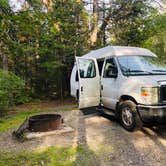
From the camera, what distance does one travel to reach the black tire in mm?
5461

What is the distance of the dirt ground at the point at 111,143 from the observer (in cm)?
407

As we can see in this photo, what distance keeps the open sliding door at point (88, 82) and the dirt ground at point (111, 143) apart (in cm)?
84

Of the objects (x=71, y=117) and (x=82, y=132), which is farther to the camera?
(x=71, y=117)

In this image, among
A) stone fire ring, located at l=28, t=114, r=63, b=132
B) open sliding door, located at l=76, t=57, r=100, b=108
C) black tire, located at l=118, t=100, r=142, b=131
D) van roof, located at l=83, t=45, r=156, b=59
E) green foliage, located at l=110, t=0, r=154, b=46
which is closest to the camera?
black tire, located at l=118, t=100, r=142, b=131

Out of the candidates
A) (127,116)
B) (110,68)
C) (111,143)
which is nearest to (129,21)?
(110,68)

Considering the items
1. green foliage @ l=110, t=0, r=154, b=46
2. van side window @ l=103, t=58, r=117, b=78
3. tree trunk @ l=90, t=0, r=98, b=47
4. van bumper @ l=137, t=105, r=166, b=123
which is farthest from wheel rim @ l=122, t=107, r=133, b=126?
green foliage @ l=110, t=0, r=154, b=46

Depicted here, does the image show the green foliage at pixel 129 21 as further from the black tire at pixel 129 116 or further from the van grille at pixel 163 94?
the van grille at pixel 163 94

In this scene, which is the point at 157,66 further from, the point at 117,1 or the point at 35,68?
the point at 35,68

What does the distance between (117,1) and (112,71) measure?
26.7ft

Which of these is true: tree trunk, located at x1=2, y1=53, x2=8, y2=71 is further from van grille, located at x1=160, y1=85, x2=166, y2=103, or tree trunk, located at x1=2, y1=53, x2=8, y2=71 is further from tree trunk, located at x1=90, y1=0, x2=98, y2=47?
van grille, located at x1=160, y1=85, x2=166, y2=103

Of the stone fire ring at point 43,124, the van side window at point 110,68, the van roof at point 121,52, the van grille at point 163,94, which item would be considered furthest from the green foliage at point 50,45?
the van grille at point 163,94

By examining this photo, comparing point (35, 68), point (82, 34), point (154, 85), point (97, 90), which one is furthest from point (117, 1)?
point (154, 85)

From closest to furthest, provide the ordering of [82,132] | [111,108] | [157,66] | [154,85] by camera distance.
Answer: [154,85], [82,132], [157,66], [111,108]

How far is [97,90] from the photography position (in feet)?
23.7
